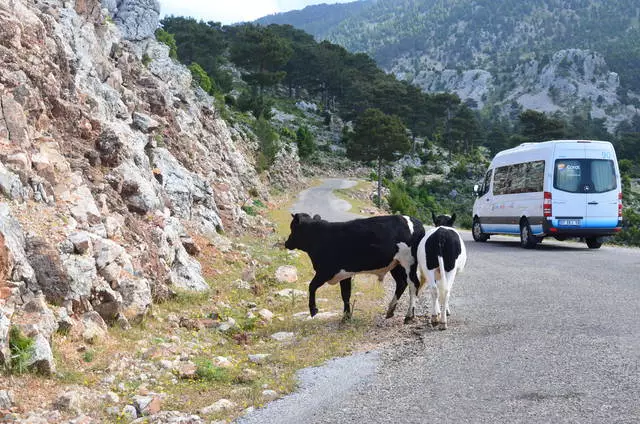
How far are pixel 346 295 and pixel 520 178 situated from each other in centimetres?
1284

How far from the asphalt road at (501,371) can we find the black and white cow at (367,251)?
118 cm

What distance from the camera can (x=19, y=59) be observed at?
38.3ft

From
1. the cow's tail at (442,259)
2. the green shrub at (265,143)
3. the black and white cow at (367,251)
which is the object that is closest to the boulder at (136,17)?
the green shrub at (265,143)

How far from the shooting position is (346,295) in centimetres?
999

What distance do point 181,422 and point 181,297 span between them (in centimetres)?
504

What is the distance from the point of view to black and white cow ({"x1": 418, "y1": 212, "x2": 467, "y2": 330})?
8727mm

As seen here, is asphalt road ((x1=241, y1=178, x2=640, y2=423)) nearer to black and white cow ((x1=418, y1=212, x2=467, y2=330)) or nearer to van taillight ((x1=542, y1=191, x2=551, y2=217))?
black and white cow ((x1=418, y1=212, x2=467, y2=330))

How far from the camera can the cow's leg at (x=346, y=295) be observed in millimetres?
9781

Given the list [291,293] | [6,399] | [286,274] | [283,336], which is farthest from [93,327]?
[286,274]

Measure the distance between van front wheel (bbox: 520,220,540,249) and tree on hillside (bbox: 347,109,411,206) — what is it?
145ft

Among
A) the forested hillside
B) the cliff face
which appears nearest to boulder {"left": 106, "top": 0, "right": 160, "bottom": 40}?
the forested hillside

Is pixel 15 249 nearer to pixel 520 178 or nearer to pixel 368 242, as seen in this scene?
pixel 368 242

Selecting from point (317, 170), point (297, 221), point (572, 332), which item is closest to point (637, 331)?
point (572, 332)

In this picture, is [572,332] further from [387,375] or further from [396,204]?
[396,204]
